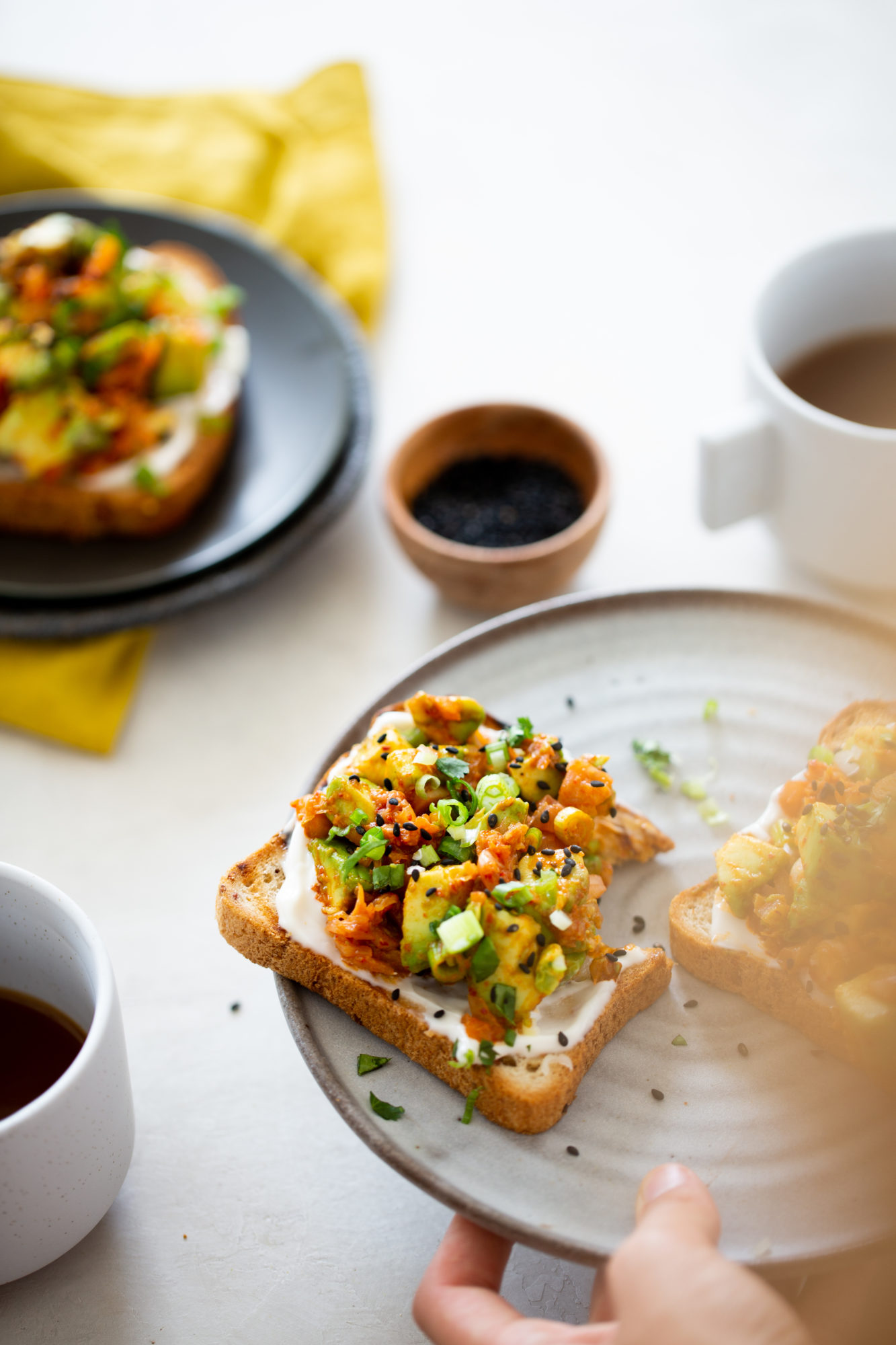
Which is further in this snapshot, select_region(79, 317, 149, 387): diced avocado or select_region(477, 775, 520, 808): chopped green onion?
select_region(79, 317, 149, 387): diced avocado

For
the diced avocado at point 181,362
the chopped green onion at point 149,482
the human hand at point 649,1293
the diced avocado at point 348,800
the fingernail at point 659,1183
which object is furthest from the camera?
the diced avocado at point 181,362

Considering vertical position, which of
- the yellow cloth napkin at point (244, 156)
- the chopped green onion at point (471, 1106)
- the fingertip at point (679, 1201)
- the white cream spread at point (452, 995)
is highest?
the yellow cloth napkin at point (244, 156)

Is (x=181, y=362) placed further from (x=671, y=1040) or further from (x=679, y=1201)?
(x=679, y=1201)

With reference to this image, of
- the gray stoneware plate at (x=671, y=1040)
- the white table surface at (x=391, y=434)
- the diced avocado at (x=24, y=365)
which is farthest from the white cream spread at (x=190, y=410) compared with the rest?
the gray stoneware plate at (x=671, y=1040)

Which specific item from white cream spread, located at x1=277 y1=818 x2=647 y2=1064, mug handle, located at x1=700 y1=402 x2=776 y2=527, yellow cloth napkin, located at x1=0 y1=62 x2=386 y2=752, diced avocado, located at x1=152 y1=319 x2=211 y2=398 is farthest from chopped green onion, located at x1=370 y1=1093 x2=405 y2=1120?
yellow cloth napkin, located at x1=0 y1=62 x2=386 y2=752

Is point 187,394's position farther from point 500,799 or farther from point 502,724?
point 500,799

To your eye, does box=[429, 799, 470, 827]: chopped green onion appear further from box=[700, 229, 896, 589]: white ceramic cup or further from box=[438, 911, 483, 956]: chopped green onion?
box=[700, 229, 896, 589]: white ceramic cup

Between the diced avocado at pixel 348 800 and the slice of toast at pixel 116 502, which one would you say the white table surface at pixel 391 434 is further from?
the diced avocado at pixel 348 800
